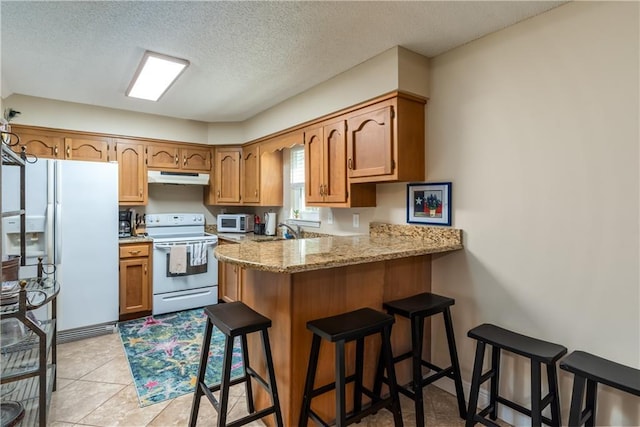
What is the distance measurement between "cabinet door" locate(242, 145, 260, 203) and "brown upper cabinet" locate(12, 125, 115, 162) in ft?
5.03

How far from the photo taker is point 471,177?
2.29 metres

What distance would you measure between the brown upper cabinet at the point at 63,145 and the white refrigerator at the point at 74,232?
2.15 ft

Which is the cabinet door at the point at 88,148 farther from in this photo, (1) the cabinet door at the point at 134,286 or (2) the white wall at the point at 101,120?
(1) the cabinet door at the point at 134,286

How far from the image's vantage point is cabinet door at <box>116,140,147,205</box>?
3.96m

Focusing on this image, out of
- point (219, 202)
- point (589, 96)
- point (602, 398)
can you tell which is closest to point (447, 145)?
point (589, 96)

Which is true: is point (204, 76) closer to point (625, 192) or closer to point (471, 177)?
point (471, 177)

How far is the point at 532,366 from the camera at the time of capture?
5.39ft

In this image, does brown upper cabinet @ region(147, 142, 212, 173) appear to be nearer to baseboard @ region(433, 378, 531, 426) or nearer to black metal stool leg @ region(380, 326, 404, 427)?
black metal stool leg @ region(380, 326, 404, 427)

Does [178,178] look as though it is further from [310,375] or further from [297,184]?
[310,375]

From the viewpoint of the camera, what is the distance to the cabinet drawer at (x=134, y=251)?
3640 millimetres

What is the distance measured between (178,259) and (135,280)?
49cm

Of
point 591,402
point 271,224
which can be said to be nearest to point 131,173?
point 271,224

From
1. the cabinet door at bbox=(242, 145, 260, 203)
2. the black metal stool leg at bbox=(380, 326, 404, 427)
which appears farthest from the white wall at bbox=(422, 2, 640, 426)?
the cabinet door at bbox=(242, 145, 260, 203)

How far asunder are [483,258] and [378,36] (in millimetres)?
1634
